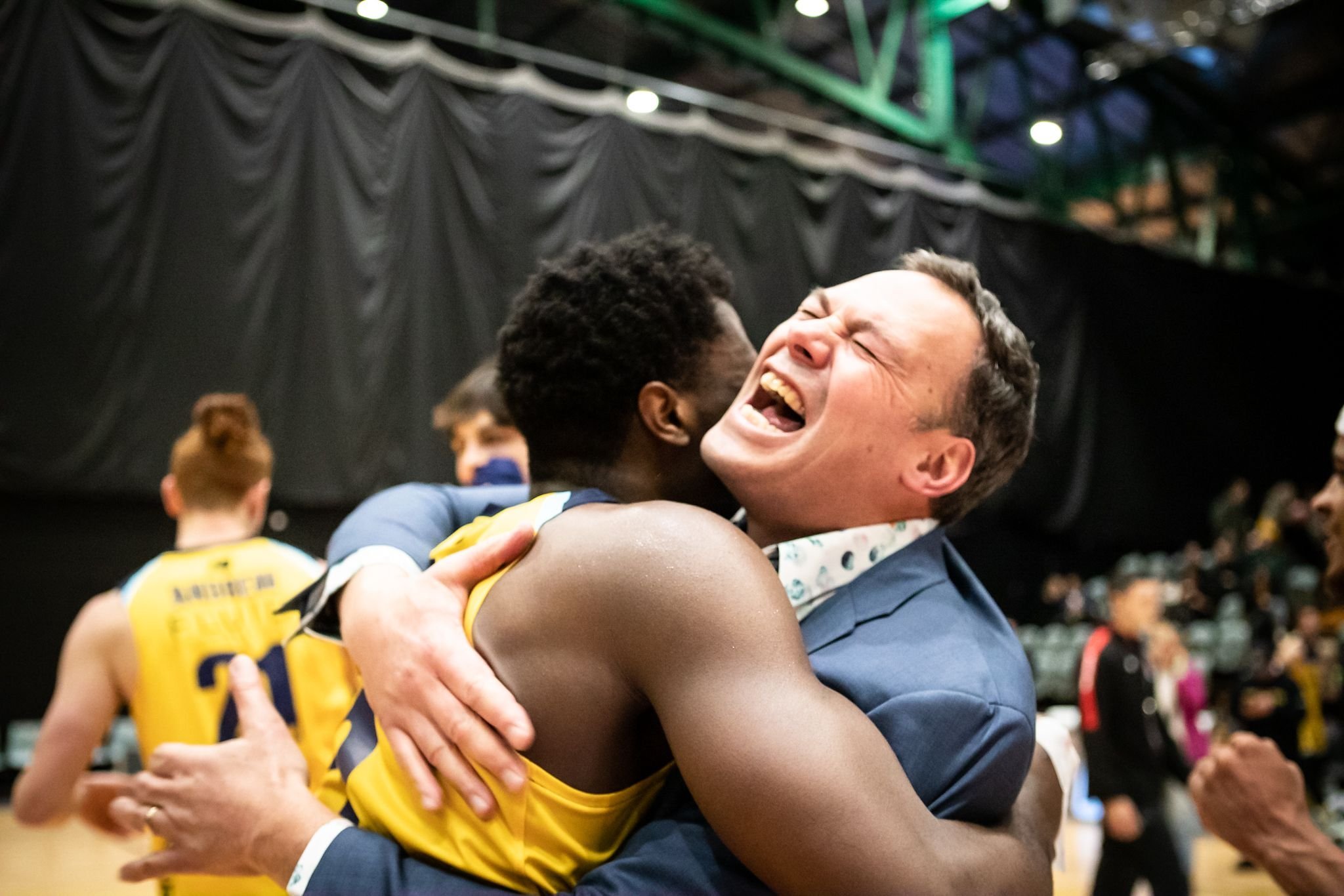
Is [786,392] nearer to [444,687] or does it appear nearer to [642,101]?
Result: [444,687]

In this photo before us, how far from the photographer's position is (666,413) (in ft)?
5.29

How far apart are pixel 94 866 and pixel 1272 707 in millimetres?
7849

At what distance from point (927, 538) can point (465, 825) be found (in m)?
0.81

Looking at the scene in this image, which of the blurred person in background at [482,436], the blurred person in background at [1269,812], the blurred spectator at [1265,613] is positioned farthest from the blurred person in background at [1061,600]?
the blurred person in background at [1269,812]

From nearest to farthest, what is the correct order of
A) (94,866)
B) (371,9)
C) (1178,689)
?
(94,866), (1178,689), (371,9)

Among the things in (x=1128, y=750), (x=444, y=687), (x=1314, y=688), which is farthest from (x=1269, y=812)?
(x=1314, y=688)

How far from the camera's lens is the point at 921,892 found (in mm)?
1065

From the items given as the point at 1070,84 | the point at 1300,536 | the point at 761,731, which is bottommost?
the point at 1300,536

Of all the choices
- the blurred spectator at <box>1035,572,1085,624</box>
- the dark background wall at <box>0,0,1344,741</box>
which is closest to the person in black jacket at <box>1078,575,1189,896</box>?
the dark background wall at <box>0,0,1344,741</box>

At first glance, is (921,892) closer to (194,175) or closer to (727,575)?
(727,575)

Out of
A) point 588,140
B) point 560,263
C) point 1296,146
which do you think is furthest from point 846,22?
point 560,263

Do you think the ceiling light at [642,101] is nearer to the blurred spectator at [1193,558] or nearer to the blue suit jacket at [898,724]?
the blurred spectator at [1193,558]

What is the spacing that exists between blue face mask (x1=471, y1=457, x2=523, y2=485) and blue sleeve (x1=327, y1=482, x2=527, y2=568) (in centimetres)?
59

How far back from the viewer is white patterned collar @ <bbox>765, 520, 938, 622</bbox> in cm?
154
